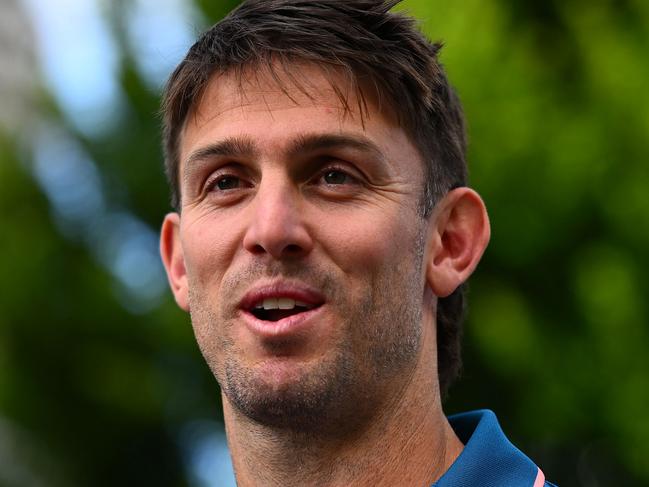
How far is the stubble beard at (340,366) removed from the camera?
3266 millimetres

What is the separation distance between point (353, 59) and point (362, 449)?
3.65ft

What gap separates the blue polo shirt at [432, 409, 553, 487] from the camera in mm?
3404

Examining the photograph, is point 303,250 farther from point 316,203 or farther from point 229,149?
Result: point 229,149

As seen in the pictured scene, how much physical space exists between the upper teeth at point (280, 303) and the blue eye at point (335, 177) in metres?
0.37

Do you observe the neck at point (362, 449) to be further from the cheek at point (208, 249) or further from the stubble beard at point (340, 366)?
the cheek at point (208, 249)

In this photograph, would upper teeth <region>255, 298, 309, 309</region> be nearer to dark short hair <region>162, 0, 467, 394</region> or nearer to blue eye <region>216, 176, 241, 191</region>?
blue eye <region>216, 176, 241, 191</region>

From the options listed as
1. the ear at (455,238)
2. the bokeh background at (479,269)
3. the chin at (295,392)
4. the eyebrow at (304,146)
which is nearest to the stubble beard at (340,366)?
the chin at (295,392)

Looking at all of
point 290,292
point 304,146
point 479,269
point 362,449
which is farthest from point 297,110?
point 479,269

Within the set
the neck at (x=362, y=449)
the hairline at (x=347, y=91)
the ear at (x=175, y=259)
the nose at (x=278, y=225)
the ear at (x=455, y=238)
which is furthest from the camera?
the ear at (x=175, y=259)

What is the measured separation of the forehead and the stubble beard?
1.32 ft

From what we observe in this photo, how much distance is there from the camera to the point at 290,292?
129 inches

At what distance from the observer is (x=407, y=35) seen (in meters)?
3.71

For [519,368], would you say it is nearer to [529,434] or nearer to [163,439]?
[529,434]

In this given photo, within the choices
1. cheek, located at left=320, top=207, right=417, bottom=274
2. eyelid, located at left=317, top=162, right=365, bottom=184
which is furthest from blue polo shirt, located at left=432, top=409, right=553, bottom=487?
eyelid, located at left=317, top=162, right=365, bottom=184
